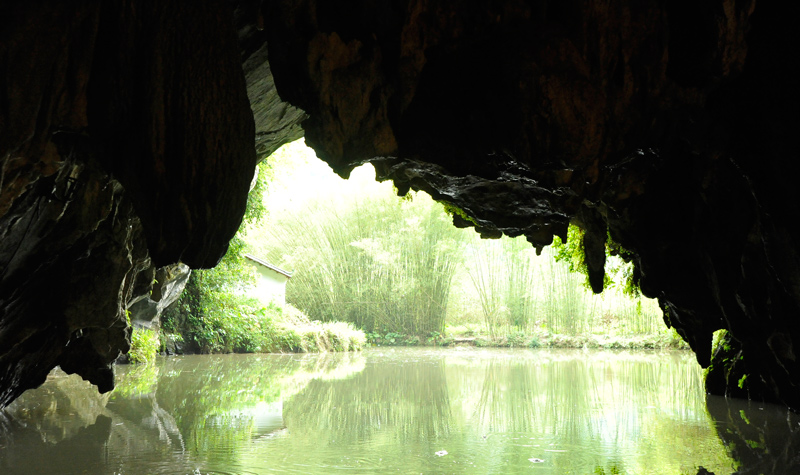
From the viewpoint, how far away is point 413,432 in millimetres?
4508

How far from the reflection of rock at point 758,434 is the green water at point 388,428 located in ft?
0.07

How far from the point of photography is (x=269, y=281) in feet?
64.1

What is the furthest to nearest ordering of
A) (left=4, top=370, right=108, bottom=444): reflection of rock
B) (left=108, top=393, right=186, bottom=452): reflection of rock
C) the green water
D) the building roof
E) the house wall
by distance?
the building roof → the house wall → (left=4, top=370, right=108, bottom=444): reflection of rock → (left=108, top=393, right=186, bottom=452): reflection of rock → the green water

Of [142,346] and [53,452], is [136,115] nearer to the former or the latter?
[53,452]

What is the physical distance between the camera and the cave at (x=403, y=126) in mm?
3256

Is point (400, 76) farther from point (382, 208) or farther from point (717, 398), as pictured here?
point (382, 208)

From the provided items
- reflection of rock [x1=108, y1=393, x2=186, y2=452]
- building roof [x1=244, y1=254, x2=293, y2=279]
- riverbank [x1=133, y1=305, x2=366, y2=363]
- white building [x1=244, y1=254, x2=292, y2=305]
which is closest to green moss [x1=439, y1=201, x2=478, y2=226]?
reflection of rock [x1=108, y1=393, x2=186, y2=452]

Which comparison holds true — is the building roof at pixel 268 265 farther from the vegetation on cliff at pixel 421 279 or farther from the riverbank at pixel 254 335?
the riverbank at pixel 254 335

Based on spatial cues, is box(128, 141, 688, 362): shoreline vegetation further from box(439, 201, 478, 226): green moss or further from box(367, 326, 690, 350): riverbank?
box(439, 201, 478, 226): green moss

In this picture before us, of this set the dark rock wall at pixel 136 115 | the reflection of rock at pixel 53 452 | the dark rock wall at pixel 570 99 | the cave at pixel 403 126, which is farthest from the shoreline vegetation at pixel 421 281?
the dark rock wall at pixel 136 115

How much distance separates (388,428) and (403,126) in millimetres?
2321

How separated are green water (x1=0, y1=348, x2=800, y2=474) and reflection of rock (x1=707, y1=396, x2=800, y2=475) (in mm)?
20

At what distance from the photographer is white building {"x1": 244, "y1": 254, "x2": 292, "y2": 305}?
18.5 meters

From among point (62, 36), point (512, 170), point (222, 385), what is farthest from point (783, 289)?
point (222, 385)
